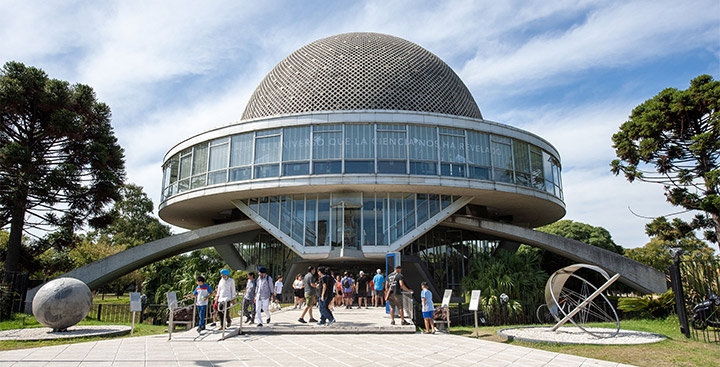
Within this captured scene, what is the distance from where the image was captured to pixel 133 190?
135ft

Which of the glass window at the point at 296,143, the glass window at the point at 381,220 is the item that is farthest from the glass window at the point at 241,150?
the glass window at the point at 381,220

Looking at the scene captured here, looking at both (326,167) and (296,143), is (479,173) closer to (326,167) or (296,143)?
(326,167)

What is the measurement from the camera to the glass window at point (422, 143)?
19.0 metres

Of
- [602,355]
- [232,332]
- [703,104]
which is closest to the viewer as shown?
[602,355]

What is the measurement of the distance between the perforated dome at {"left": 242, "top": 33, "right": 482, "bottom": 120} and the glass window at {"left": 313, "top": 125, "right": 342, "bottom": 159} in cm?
300

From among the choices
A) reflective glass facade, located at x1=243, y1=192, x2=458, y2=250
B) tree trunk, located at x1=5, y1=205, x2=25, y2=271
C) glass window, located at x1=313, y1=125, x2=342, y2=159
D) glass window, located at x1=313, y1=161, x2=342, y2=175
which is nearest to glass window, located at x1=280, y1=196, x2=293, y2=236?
reflective glass facade, located at x1=243, y1=192, x2=458, y2=250

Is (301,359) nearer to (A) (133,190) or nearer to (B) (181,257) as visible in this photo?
(B) (181,257)

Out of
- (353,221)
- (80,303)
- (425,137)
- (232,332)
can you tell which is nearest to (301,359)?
(232,332)

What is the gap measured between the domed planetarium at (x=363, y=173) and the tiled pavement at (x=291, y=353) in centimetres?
996

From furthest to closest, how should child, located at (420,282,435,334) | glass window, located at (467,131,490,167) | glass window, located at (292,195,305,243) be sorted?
glass window, located at (467,131,490,167)
glass window, located at (292,195,305,243)
child, located at (420,282,435,334)

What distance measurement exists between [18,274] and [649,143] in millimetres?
21930

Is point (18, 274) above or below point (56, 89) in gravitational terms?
below

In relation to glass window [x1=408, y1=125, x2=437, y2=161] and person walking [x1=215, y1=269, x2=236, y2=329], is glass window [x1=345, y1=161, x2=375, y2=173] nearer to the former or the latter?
glass window [x1=408, y1=125, x2=437, y2=161]

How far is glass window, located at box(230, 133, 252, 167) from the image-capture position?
19609 millimetres
